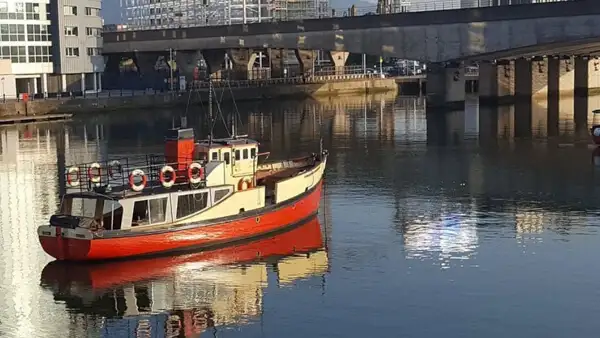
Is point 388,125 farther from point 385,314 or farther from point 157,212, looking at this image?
point 385,314

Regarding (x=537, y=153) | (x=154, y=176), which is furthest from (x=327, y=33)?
(x=154, y=176)

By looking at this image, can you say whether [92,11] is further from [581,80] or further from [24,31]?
[581,80]

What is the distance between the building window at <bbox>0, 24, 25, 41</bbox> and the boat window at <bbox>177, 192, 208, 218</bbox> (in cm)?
7747

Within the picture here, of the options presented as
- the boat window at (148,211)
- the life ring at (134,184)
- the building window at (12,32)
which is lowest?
the boat window at (148,211)

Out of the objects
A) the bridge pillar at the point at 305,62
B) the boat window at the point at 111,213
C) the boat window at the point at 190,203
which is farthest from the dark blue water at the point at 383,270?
the bridge pillar at the point at 305,62

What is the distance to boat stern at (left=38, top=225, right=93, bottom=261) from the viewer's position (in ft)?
91.8

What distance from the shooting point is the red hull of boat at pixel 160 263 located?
1083 inches

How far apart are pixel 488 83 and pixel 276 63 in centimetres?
3604

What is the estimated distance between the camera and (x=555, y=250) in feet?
98.5

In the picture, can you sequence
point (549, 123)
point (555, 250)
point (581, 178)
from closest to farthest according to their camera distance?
point (555, 250) → point (581, 178) → point (549, 123)

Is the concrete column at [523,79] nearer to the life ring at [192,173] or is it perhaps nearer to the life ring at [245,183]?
the life ring at [245,183]

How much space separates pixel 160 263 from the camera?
94.9ft

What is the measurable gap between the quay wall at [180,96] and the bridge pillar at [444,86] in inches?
755

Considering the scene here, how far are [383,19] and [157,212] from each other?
6447 centimetres
